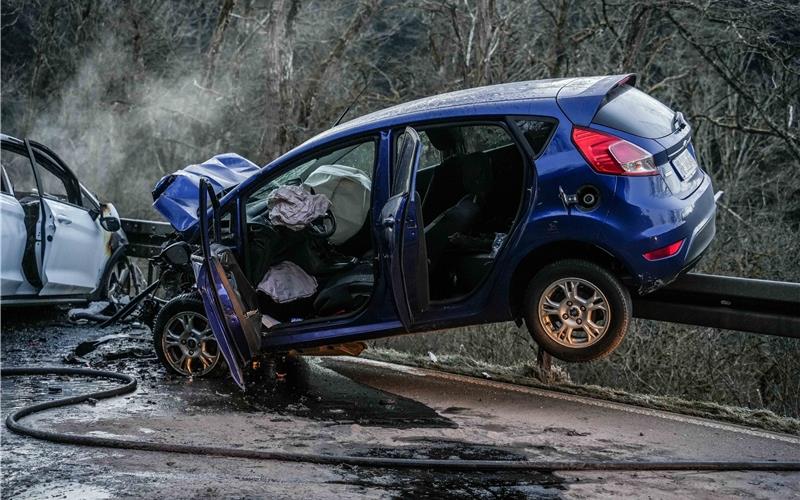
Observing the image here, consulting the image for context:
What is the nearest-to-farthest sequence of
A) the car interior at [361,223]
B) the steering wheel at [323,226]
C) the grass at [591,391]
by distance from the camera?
the grass at [591,391], the car interior at [361,223], the steering wheel at [323,226]

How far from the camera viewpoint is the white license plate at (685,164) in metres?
5.84

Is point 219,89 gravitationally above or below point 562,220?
above

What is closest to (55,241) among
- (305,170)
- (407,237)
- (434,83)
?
(305,170)

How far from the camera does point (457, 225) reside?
21.1 ft

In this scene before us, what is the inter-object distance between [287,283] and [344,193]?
0.78 m

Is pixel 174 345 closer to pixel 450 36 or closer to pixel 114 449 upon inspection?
pixel 114 449

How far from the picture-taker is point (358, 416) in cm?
621

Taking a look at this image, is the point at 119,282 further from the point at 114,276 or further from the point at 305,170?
the point at 305,170

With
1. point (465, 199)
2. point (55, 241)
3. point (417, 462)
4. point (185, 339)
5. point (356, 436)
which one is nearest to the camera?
point (417, 462)

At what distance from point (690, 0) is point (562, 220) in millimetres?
9222

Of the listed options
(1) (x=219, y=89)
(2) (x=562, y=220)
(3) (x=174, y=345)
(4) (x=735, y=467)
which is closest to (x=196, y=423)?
(3) (x=174, y=345)

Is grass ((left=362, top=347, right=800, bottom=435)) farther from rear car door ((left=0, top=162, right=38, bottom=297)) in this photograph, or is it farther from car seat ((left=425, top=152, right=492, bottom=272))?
rear car door ((left=0, top=162, right=38, bottom=297))

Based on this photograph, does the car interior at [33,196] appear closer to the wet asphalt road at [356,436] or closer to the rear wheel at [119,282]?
the rear wheel at [119,282]

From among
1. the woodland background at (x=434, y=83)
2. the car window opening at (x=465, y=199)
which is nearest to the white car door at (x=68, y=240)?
the woodland background at (x=434, y=83)
